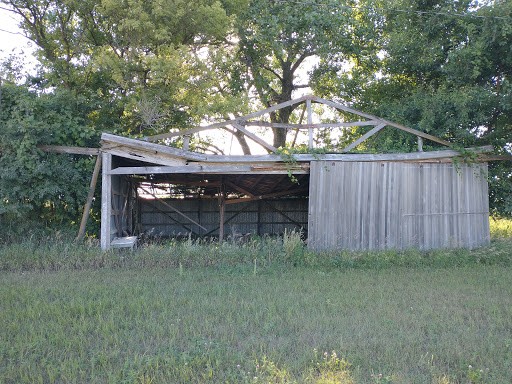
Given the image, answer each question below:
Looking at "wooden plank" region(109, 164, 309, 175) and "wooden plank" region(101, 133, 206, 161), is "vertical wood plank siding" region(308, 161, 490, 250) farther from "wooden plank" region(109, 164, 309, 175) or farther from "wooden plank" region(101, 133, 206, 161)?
"wooden plank" region(101, 133, 206, 161)

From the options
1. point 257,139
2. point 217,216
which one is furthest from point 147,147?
point 217,216

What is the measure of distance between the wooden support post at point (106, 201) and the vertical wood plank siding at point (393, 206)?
16.1 ft

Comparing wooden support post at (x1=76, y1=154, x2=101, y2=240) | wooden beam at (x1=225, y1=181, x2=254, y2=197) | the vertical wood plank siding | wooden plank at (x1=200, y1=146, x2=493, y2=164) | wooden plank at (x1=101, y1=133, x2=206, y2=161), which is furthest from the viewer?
wooden beam at (x1=225, y1=181, x2=254, y2=197)

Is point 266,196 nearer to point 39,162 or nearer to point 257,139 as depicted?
point 257,139

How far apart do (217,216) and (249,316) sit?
1220 centimetres

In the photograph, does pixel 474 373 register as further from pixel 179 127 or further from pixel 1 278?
pixel 179 127

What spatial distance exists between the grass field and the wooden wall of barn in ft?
21.3

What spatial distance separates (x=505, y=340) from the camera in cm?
645

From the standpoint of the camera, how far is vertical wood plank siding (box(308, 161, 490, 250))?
1350 cm

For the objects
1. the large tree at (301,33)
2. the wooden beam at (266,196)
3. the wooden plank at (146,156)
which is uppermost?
the large tree at (301,33)

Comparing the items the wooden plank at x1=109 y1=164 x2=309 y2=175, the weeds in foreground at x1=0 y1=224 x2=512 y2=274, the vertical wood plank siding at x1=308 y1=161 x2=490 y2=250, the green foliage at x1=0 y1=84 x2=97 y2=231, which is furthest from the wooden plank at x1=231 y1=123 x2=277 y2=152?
the green foliage at x1=0 y1=84 x2=97 y2=231

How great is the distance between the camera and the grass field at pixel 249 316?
5.58m

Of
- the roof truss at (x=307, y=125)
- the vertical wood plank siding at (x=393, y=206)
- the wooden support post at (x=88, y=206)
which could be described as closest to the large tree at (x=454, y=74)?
the roof truss at (x=307, y=125)

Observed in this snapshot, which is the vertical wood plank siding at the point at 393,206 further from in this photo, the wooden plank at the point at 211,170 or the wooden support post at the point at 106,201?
the wooden support post at the point at 106,201
